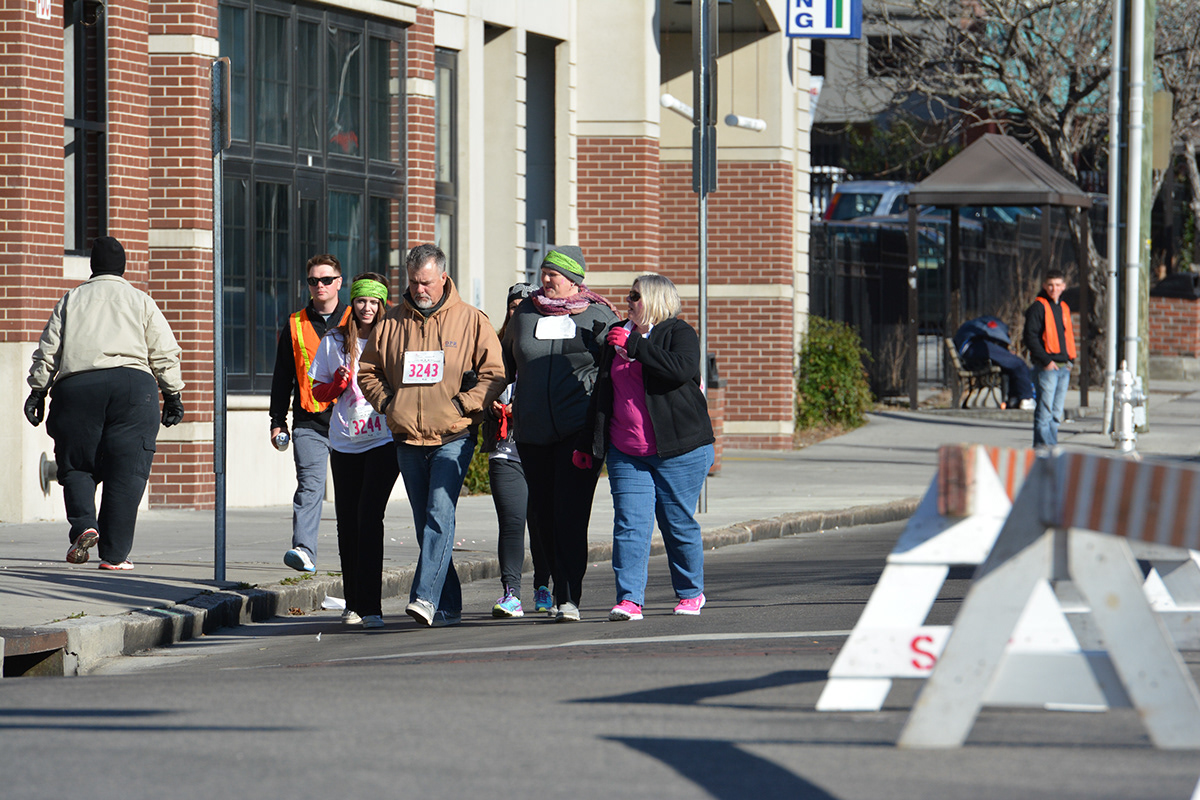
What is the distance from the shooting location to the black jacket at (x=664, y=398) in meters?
8.56

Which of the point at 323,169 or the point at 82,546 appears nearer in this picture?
the point at 82,546

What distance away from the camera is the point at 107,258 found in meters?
10.2

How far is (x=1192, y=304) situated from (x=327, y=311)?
75.6 ft

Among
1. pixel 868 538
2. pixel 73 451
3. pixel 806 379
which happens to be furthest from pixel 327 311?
pixel 806 379

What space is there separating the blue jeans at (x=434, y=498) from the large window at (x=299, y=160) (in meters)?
5.28

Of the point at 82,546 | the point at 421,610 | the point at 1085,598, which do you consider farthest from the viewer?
the point at 82,546

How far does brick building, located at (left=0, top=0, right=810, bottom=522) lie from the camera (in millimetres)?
12484

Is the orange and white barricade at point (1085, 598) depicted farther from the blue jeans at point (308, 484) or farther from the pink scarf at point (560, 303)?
the blue jeans at point (308, 484)

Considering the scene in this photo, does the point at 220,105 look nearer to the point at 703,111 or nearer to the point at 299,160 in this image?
the point at 299,160

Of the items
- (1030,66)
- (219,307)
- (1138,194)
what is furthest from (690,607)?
(1030,66)

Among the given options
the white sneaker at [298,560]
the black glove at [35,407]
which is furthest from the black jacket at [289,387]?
the black glove at [35,407]

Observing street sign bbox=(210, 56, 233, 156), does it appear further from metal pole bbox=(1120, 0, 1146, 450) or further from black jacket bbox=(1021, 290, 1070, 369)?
metal pole bbox=(1120, 0, 1146, 450)

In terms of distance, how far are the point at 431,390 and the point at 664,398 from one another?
1128 millimetres

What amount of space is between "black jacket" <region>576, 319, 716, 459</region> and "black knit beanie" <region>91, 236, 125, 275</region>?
128 inches
